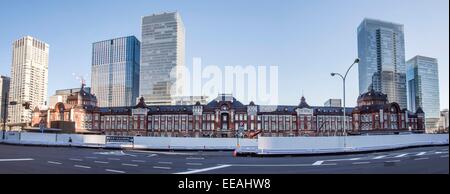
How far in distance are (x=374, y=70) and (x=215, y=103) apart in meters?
65.8

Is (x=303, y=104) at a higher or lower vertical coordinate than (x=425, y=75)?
higher

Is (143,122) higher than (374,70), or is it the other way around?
(374,70)

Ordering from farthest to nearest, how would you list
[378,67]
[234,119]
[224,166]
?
1. [378,67]
2. [234,119]
3. [224,166]

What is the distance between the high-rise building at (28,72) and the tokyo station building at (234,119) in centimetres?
2071

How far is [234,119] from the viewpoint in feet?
287

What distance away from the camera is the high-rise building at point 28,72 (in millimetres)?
22120

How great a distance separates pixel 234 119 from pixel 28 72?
196ft

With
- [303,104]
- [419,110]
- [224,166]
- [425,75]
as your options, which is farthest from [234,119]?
[425,75]

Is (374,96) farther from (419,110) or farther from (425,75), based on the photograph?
(425,75)
